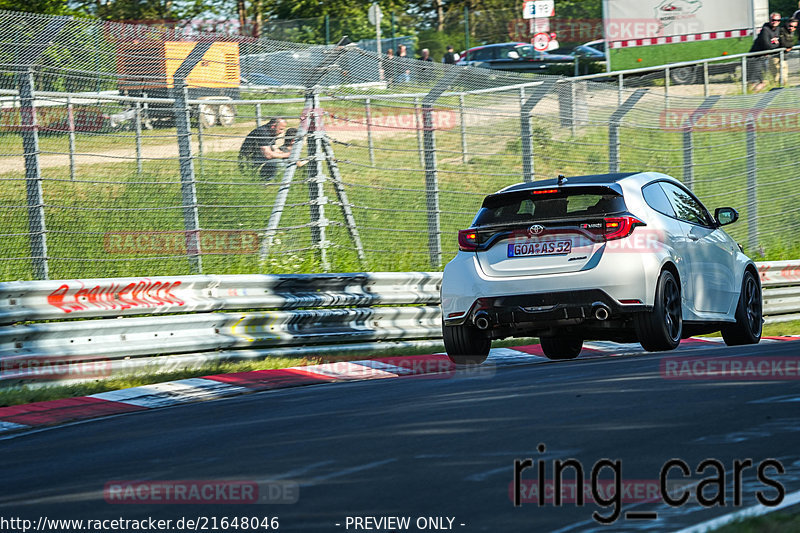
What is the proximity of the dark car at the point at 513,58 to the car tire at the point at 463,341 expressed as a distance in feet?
101

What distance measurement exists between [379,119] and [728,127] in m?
7.47

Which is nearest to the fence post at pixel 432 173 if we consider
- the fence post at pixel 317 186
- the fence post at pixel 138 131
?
the fence post at pixel 317 186

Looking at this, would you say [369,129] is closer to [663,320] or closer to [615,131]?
[615,131]

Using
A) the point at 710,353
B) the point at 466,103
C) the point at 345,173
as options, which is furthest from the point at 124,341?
the point at 466,103

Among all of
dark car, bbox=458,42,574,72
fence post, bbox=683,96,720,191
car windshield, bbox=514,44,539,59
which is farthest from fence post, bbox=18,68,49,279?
car windshield, bbox=514,44,539,59

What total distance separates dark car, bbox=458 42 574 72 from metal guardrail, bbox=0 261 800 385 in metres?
28.0

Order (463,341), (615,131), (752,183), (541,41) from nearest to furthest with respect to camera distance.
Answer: (463,341), (615,131), (752,183), (541,41)

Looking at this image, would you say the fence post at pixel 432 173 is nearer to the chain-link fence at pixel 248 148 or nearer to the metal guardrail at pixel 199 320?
the chain-link fence at pixel 248 148

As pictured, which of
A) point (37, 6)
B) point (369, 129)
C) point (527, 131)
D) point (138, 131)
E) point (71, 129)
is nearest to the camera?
point (71, 129)

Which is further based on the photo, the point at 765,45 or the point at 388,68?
the point at 765,45

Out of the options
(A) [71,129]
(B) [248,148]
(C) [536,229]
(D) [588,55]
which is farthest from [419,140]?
(D) [588,55]

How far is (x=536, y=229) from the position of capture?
9.73 meters

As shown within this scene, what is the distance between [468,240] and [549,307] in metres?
0.93

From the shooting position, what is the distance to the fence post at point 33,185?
11.1 m
